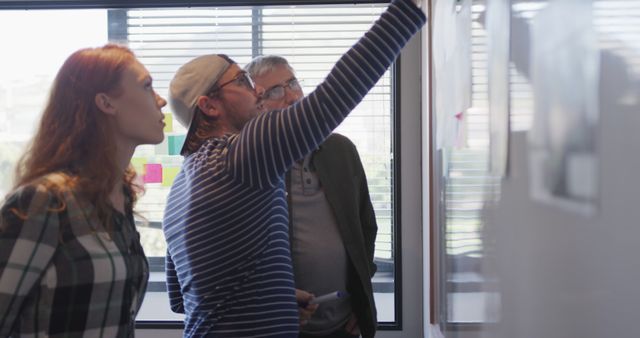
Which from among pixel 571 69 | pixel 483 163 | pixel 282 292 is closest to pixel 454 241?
pixel 483 163

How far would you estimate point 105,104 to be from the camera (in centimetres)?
128

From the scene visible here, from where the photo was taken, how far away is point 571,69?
3.26 ft

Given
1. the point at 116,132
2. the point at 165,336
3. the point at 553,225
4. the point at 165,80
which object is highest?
the point at 165,80

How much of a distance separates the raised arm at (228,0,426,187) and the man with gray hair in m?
0.70

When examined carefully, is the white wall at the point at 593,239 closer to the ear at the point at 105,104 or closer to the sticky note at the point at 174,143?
the ear at the point at 105,104

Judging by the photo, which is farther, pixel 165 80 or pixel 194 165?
pixel 165 80

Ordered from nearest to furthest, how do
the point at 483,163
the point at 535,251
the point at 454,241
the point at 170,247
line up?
the point at 535,251
the point at 170,247
the point at 483,163
the point at 454,241

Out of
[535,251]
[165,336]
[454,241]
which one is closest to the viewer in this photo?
[535,251]

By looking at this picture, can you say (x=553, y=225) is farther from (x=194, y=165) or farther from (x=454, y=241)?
(x=454, y=241)

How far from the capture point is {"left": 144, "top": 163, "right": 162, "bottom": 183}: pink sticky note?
4.17m

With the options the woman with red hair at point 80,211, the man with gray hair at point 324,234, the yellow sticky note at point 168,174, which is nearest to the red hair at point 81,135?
the woman with red hair at point 80,211

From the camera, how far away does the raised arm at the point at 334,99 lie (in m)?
1.17

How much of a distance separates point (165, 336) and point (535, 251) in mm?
3107

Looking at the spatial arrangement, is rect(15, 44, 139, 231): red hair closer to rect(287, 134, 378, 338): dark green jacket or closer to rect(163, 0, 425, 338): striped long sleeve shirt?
rect(163, 0, 425, 338): striped long sleeve shirt
